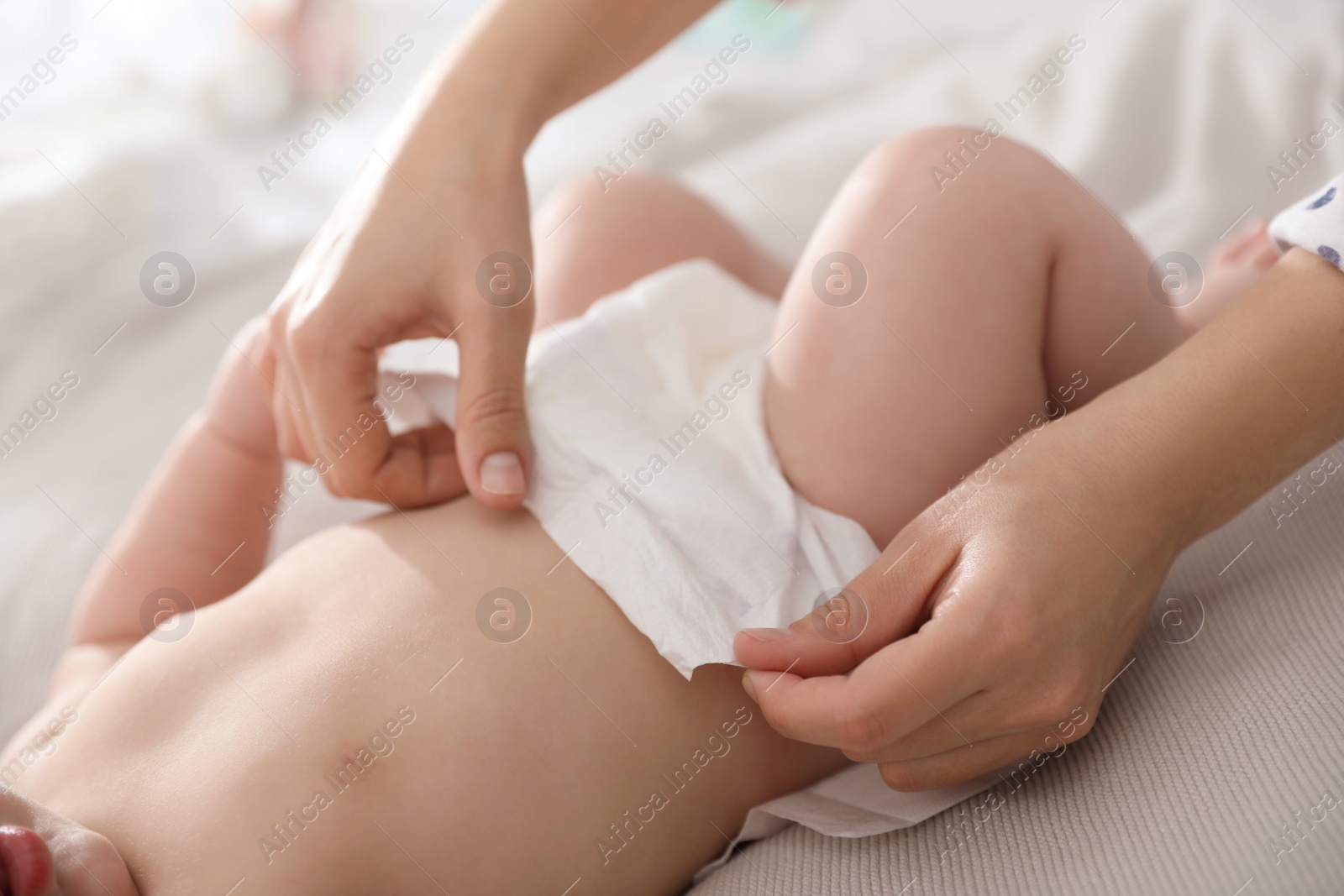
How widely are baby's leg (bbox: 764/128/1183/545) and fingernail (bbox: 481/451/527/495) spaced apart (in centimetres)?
23

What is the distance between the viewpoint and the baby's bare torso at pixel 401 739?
2.09 feet

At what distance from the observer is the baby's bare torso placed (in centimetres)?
64

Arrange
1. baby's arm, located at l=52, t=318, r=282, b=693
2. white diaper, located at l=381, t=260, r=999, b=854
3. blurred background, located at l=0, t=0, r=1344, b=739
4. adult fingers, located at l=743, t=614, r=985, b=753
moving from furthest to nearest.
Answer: blurred background, located at l=0, t=0, r=1344, b=739, baby's arm, located at l=52, t=318, r=282, b=693, white diaper, located at l=381, t=260, r=999, b=854, adult fingers, located at l=743, t=614, r=985, b=753

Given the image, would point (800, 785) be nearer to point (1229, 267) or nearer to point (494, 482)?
point (494, 482)

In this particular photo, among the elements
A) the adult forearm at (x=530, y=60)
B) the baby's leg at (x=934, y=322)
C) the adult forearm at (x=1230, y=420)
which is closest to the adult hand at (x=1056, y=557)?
the adult forearm at (x=1230, y=420)

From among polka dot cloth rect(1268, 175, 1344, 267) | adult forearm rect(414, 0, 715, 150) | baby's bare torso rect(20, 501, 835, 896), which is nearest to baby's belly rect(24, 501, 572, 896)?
baby's bare torso rect(20, 501, 835, 896)

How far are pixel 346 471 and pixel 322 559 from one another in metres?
0.07

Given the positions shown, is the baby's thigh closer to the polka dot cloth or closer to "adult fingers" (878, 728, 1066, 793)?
"adult fingers" (878, 728, 1066, 793)

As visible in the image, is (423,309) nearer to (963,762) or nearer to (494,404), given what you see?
(494,404)

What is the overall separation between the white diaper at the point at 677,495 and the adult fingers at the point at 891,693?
0.10 metres

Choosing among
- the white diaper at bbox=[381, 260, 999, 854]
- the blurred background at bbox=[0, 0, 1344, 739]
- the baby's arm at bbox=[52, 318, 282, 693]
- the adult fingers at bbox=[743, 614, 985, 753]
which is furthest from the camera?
the blurred background at bbox=[0, 0, 1344, 739]

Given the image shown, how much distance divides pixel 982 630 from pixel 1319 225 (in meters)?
0.37

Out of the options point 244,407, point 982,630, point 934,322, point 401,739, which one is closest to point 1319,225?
point 934,322

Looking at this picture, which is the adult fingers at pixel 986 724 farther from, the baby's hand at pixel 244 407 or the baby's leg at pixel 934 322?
the baby's hand at pixel 244 407
